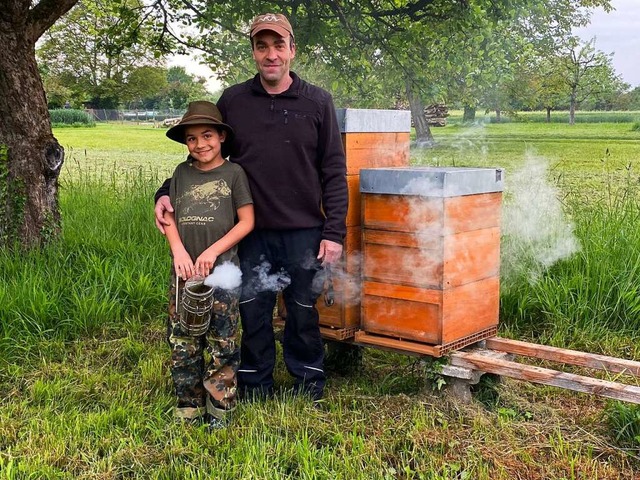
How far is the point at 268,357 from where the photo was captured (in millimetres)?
3354

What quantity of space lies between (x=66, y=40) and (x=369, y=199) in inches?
1308

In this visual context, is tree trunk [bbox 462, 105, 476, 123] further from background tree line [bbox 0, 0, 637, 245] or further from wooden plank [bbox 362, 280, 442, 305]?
wooden plank [bbox 362, 280, 442, 305]

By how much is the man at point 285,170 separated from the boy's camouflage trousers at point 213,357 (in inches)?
8.9

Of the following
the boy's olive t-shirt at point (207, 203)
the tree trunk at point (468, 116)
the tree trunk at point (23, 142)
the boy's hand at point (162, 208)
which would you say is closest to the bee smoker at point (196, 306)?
the boy's olive t-shirt at point (207, 203)

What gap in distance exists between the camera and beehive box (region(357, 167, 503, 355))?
3029 millimetres

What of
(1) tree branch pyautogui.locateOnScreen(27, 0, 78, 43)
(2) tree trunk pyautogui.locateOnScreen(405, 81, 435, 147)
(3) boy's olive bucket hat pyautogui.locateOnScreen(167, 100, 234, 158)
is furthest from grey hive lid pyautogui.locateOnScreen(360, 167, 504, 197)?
(2) tree trunk pyautogui.locateOnScreen(405, 81, 435, 147)

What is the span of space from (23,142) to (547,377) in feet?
13.3

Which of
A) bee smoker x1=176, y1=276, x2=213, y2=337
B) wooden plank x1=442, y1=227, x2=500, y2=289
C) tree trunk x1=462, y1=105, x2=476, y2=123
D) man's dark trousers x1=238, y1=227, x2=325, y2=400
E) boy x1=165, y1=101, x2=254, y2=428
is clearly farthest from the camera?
tree trunk x1=462, y1=105, x2=476, y2=123

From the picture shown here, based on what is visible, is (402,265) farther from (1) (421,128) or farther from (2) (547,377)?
(1) (421,128)

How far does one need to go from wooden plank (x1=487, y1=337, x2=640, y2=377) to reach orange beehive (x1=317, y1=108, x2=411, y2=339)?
718 mm

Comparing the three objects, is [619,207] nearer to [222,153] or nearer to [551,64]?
[222,153]

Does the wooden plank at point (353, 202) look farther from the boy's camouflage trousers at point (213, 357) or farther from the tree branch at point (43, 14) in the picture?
the tree branch at point (43, 14)

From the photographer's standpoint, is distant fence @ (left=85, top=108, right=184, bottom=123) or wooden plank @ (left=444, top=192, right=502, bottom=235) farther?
distant fence @ (left=85, top=108, right=184, bottom=123)

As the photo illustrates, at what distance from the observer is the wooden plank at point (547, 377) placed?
273cm
